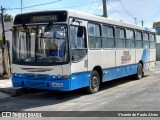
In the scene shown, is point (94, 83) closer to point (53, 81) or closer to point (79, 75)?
point (79, 75)

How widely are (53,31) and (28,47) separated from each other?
110 centimetres

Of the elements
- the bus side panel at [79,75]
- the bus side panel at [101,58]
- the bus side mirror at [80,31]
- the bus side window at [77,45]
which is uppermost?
the bus side mirror at [80,31]

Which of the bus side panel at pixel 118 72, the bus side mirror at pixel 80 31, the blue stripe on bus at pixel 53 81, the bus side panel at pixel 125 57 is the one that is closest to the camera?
the blue stripe on bus at pixel 53 81

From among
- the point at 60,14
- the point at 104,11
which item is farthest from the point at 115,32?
the point at 104,11

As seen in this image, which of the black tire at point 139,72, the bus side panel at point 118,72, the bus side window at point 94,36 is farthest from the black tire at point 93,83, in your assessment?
the black tire at point 139,72

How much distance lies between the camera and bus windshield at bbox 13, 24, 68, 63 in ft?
35.8

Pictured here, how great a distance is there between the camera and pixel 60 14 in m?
10.9

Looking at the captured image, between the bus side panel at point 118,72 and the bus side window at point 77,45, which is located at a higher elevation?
the bus side window at point 77,45

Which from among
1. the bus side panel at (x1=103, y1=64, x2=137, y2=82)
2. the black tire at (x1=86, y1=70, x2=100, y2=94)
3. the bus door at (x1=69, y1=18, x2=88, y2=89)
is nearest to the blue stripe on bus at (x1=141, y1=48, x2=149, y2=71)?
the bus side panel at (x1=103, y1=64, x2=137, y2=82)

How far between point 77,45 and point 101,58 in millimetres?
2024

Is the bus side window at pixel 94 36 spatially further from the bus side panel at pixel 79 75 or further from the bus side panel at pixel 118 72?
the bus side panel at pixel 118 72

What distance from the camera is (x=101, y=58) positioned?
43.1ft

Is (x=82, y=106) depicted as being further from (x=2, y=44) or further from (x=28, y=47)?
(x=2, y=44)

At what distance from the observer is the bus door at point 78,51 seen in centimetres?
1108
